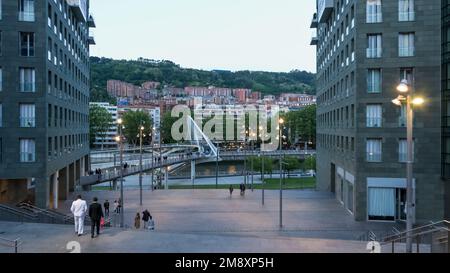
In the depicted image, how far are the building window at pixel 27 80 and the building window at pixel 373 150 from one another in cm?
2544

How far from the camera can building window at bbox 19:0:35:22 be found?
1355 inches

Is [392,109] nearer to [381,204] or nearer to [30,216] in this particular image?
[381,204]

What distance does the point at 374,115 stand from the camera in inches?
1425

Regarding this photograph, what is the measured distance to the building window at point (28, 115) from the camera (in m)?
34.9

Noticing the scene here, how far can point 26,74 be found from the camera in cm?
3497

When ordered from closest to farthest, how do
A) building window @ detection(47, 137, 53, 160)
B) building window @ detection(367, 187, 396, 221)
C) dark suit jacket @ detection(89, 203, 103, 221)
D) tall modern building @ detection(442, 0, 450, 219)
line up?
1. dark suit jacket @ detection(89, 203, 103, 221)
2. tall modern building @ detection(442, 0, 450, 219)
3. building window @ detection(367, 187, 396, 221)
4. building window @ detection(47, 137, 53, 160)

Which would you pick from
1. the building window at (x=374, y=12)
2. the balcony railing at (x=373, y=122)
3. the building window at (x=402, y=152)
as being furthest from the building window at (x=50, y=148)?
the building window at (x=402, y=152)

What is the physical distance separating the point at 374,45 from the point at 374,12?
2.48 metres

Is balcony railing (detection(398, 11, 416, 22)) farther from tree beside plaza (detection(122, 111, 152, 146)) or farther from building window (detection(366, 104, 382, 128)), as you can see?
tree beside plaza (detection(122, 111, 152, 146))

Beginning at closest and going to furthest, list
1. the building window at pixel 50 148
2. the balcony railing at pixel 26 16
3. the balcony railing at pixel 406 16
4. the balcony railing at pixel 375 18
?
the balcony railing at pixel 26 16, the balcony railing at pixel 406 16, the balcony railing at pixel 375 18, the building window at pixel 50 148

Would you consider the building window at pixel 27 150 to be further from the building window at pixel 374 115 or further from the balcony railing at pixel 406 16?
the balcony railing at pixel 406 16

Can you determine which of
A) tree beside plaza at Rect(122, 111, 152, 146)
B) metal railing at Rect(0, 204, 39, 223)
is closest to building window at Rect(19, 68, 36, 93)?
metal railing at Rect(0, 204, 39, 223)

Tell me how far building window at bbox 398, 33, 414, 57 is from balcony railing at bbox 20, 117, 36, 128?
90.8 feet
